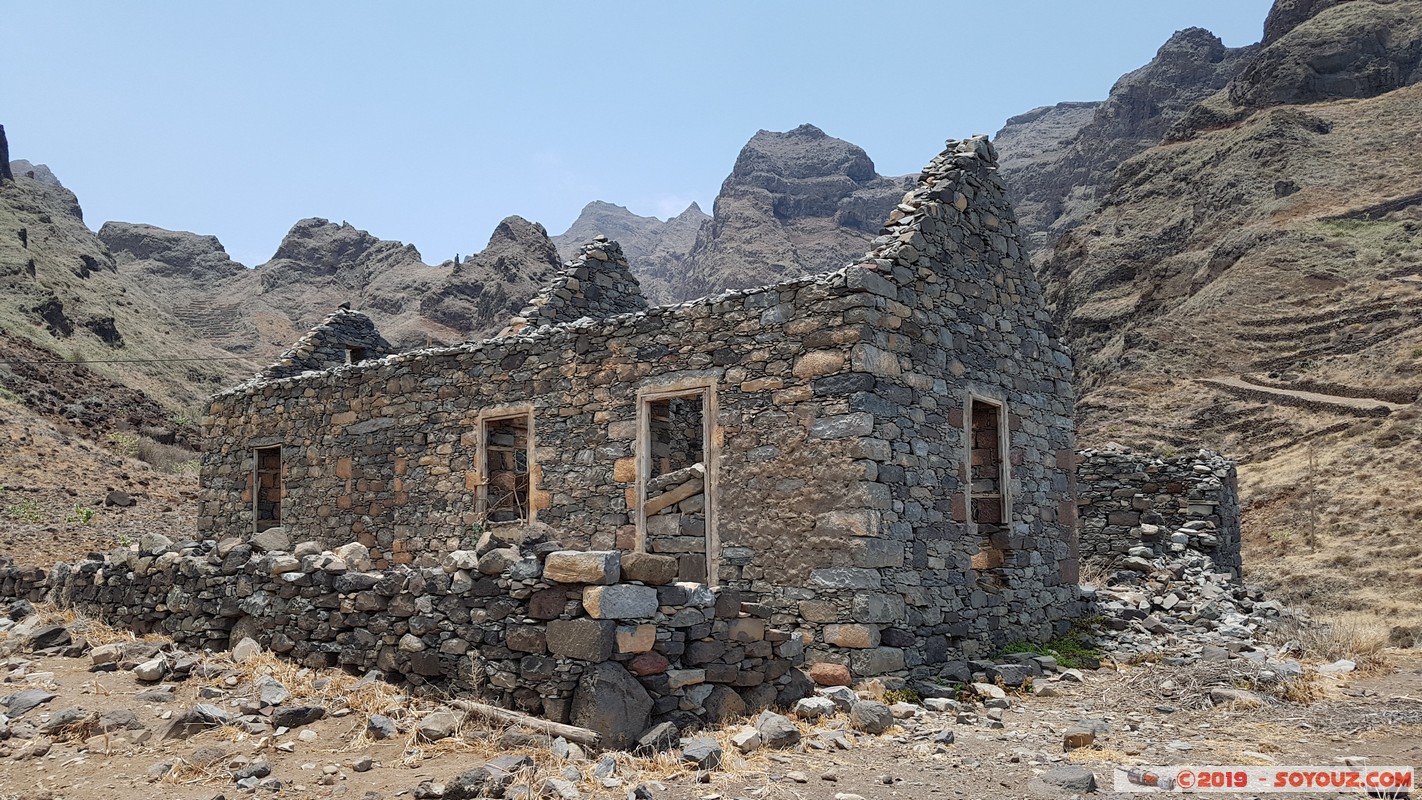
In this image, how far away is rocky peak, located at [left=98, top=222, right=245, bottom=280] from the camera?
69.0m

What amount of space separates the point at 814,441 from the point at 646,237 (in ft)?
427

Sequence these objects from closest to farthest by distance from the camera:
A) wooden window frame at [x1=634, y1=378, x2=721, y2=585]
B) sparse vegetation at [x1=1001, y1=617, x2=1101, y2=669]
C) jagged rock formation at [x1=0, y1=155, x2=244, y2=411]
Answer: wooden window frame at [x1=634, y1=378, x2=721, y2=585]
sparse vegetation at [x1=1001, y1=617, x2=1101, y2=669]
jagged rock formation at [x1=0, y1=155, x2=244, y2=411]

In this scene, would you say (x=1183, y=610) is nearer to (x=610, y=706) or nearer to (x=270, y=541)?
(x=610, y=706)

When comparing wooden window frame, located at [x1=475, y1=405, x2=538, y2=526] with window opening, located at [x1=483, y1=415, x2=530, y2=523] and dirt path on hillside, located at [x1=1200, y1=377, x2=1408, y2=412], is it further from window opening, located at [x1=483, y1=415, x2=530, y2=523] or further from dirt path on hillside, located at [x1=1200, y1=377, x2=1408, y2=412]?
dirt path on hillside, located at [x1=1200, y1=377, x2=1408, y2=412]

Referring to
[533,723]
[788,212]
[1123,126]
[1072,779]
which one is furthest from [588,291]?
[1123,126]

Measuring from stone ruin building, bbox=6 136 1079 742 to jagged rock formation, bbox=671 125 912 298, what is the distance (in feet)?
240

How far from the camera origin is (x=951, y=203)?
10328 millimetres

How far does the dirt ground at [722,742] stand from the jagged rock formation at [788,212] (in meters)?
77.8

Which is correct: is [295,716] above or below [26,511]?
below

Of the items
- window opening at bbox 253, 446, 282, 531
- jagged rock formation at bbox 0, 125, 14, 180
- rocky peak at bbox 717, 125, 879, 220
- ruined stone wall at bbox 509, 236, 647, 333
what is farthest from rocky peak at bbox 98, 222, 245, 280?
ruined stone wall at bbox 509, 236, 647, 333

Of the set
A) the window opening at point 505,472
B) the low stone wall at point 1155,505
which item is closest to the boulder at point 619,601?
the window opening at point 505,472

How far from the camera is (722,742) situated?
19.7ft

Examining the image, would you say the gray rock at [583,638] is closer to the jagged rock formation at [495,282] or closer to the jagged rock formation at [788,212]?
the jagged rock formation at [495,282]

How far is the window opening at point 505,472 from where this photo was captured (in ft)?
38.0
